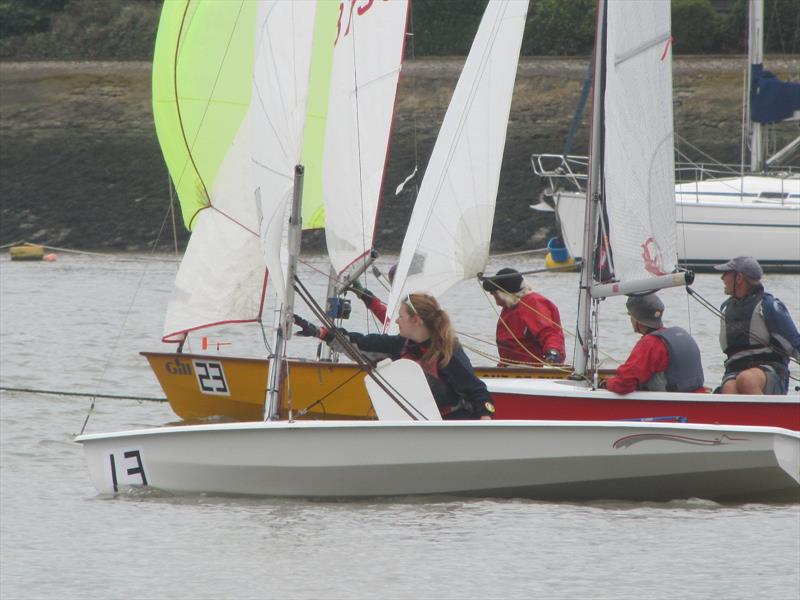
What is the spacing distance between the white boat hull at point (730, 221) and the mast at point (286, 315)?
17529mm

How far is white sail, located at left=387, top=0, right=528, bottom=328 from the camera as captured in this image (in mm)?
9406

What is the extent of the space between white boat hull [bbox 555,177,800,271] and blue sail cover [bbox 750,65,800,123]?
1033 mm

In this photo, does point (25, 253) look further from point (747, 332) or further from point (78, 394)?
point (747, 332)

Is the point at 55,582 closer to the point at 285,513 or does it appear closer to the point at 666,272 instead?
the point at 285,513

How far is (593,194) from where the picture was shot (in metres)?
9.55

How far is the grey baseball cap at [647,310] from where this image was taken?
848 centimetres

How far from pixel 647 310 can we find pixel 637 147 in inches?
55.8

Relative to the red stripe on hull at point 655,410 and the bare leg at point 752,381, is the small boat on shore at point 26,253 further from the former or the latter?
the bare leg at point 752,381

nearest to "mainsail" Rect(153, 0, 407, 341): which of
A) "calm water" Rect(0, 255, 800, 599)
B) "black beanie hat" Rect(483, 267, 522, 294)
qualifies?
"black beanie hat" Rect(483, 267, 522, 294)

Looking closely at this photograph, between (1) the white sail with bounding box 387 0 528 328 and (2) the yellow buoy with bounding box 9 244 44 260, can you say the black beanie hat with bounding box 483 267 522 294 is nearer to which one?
(1) the white sail with bounding box 387 0 528 328

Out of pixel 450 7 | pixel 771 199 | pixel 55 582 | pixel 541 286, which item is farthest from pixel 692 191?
pixel 55 582

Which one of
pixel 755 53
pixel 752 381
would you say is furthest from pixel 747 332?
pixel 755 53

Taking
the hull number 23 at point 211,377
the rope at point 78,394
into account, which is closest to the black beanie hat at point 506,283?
the hull number 23 at point 211,377

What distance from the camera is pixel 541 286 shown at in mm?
24547
